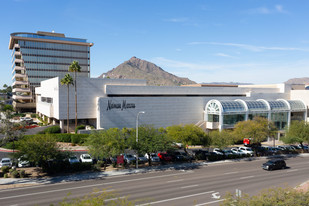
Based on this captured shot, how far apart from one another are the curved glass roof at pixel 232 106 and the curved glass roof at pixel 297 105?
19233 mm

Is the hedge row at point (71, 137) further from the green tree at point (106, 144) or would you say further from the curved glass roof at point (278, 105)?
the curved glass roof at point (278, 105)

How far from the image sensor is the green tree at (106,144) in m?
Result: 32.6

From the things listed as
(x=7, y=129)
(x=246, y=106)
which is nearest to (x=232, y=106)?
(x=246, y=106)

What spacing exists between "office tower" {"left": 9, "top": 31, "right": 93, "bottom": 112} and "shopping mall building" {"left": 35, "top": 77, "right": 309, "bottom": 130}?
38.6 m

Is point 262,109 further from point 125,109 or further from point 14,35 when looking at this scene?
point 14,35

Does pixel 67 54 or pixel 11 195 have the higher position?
pixel 67 54

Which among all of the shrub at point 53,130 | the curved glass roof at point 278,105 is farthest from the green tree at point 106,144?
the curved glass roof at point 278,105

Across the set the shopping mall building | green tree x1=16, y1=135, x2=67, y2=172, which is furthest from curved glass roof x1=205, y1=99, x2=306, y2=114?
green tree x1=16, y1=135, x2=67, y2=172

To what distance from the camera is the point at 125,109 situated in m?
56.6

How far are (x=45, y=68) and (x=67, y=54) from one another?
1248 centimetres

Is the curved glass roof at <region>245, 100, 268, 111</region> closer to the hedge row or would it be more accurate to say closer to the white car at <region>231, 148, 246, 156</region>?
the white car at <region>231, 148, 246, 156</region>

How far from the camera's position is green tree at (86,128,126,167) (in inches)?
1282

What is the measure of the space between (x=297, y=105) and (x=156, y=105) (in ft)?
145

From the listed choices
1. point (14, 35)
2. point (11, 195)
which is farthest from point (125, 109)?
point (14, 35)
